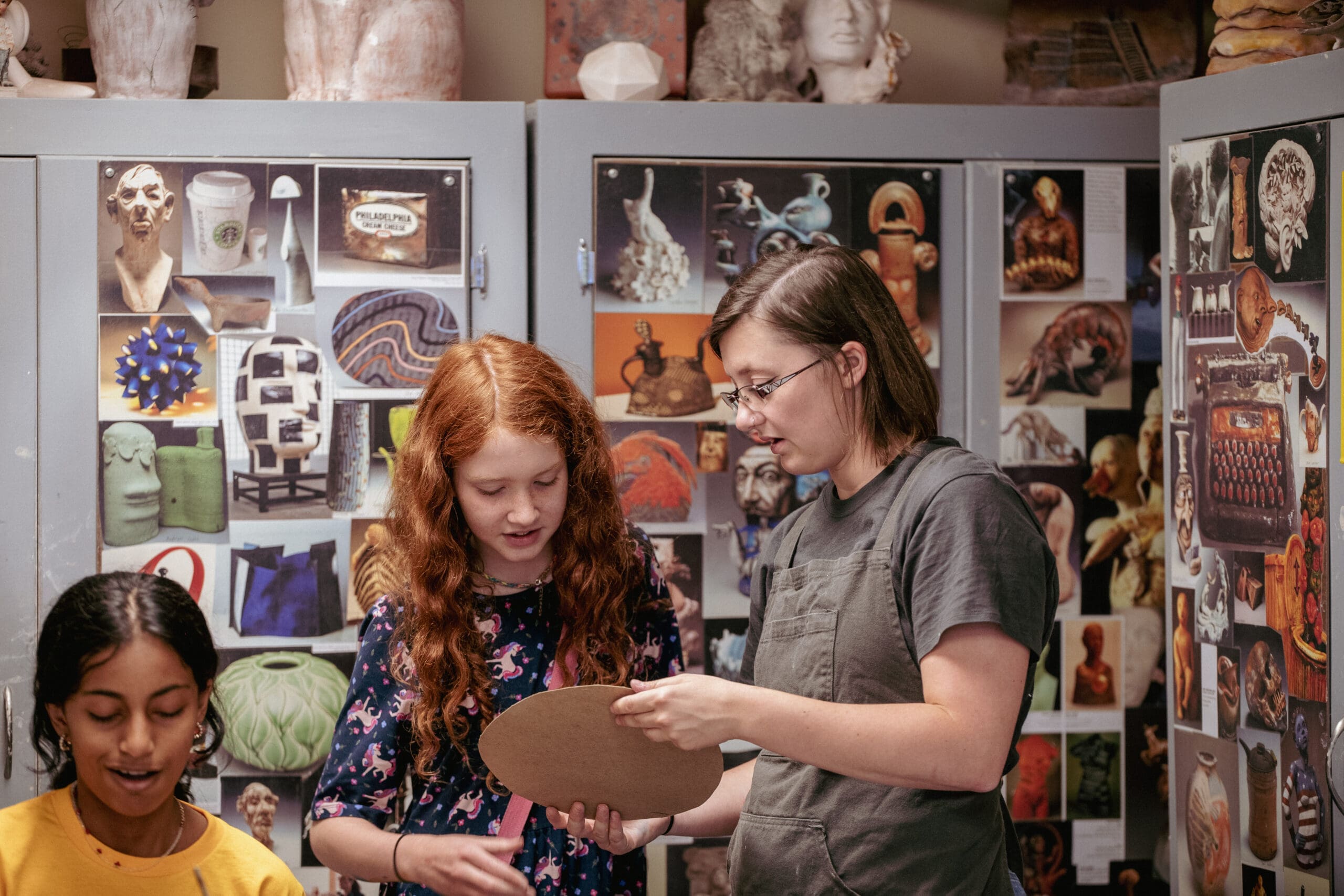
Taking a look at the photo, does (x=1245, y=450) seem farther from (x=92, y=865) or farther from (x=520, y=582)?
(x=92, y=865)

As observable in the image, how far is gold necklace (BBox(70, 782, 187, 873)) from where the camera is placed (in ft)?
4.23

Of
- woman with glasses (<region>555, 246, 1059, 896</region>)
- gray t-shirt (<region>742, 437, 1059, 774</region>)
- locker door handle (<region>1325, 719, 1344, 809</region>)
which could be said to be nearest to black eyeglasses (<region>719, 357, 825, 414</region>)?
woman with glasses (<region>555, 246, 1059, 896</region>)

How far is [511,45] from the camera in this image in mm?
3010

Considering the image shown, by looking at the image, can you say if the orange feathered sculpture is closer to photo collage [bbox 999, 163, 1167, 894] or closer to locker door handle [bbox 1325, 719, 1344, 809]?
photo collage [bbox 999, 163, 1167, 894]

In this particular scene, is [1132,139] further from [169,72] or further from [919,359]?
[169,72]

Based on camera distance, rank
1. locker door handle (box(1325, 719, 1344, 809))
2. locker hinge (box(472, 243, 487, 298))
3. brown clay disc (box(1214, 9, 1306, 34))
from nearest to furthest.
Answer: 1. locker door handle (box(1325, 719, 1344, 809))
2. brown clay disc (box(1214, 9, 1306, 34))
3. locker hinge (box(472, 243, 487, 298))

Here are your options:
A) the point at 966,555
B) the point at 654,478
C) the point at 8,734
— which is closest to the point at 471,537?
the point at 966,555

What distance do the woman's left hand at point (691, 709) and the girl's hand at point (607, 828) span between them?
18cm

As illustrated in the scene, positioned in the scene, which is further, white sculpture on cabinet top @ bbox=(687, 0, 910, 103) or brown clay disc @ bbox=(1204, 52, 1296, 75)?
white sculpture on cabinet top @ bbox=(687, 0, 910, 103)

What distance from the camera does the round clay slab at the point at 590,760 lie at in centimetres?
132

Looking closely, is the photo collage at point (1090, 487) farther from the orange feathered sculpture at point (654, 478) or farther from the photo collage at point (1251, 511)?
the orange feathered sculpture at point (654, 478)

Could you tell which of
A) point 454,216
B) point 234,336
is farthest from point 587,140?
point 234,336

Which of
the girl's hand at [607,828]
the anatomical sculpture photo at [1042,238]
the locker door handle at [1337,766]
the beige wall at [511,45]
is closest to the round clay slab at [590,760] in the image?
the girl's hand at [607,828]

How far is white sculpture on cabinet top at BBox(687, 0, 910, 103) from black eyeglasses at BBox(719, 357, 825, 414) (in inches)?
51.3
